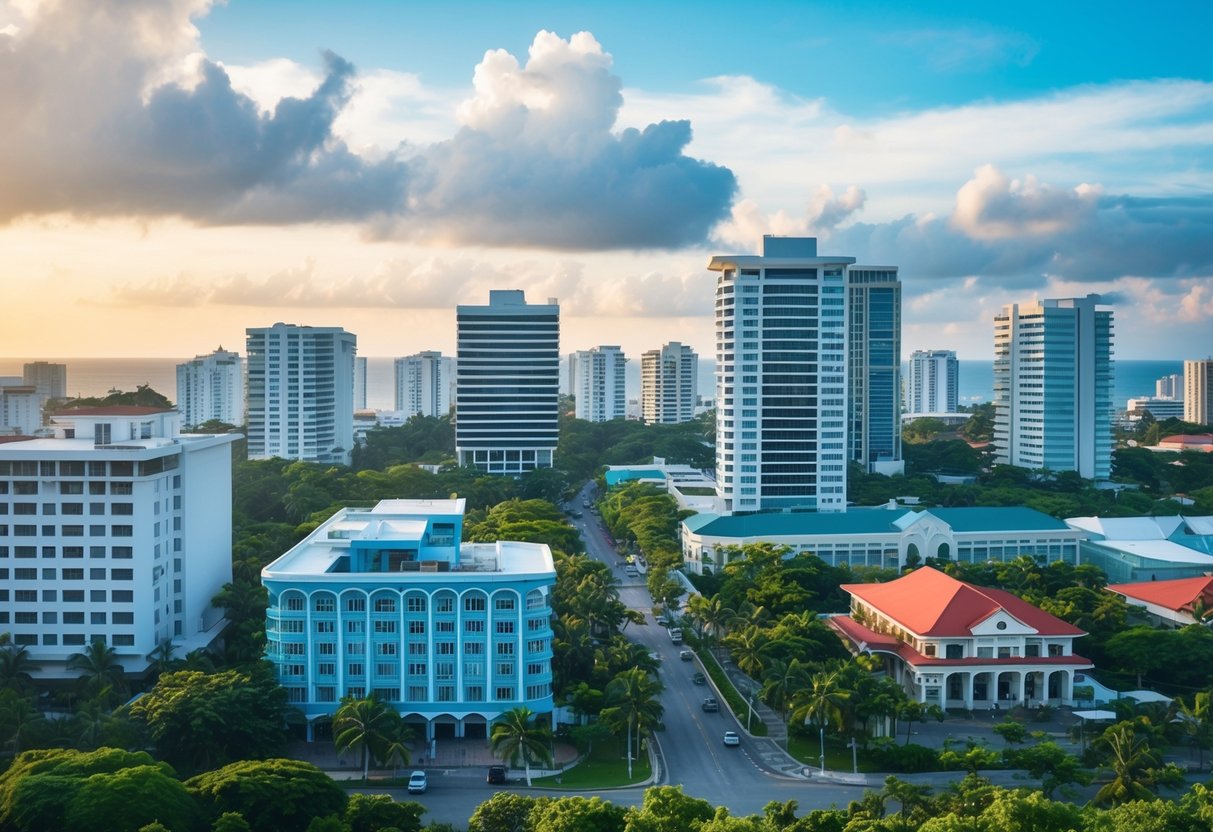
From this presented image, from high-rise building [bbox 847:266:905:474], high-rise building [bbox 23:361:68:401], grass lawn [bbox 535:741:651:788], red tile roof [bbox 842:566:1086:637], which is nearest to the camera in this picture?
grass lawn [bbox 535:741:651:788]

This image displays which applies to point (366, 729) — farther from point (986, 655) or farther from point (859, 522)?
point (859, 522)

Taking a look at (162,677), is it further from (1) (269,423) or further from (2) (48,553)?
(1) (269,423)

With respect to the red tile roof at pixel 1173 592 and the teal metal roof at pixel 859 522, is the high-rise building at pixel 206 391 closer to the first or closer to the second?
the teal metal roof at pixel 859 522

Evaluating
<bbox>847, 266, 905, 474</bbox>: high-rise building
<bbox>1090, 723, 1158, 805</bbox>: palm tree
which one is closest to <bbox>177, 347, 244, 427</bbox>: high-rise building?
<bbox>847, 266, 905, 474</bbox>: high-rise building

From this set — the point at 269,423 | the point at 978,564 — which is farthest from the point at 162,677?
the point at 269,423

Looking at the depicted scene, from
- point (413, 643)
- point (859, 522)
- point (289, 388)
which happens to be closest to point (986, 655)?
point (413, 643)

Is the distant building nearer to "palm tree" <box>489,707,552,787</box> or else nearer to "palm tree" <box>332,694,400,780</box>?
"palm tree" <box>489,707,552,787</box>

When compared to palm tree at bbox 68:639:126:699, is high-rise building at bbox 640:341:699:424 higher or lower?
higher
